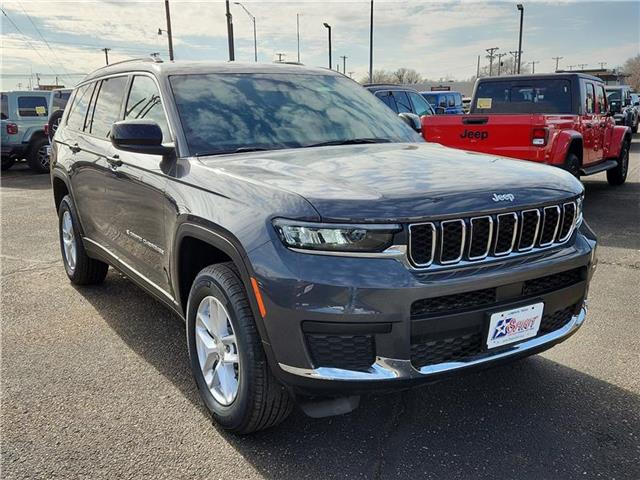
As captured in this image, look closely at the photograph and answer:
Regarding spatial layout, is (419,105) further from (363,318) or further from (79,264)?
(363,318)

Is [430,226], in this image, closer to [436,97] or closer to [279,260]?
[279,260]

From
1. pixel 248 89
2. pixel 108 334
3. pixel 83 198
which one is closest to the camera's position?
pixel 248 89

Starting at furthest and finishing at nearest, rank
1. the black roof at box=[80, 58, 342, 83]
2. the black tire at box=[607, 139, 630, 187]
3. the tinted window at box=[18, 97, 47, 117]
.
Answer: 1. the tinted window at box=[18, 97, 47, 117]
2. the black tire at box=[607, 139, 630, 187]
3. the black roof at box=[80, 58, 342, 83]

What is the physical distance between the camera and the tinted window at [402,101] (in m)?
12.1

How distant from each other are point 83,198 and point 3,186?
9.52 meters

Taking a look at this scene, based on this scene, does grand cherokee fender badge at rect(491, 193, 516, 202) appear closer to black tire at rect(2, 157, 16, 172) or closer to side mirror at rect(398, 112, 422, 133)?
side mirror at rect(398, 112, 422, 133)

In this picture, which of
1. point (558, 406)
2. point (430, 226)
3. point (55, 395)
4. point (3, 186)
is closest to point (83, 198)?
point (55, 395)

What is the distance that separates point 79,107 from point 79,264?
1359mm

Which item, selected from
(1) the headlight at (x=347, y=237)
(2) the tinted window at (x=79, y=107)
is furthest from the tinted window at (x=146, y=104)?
(1) the headlight at (x=347, y=237)

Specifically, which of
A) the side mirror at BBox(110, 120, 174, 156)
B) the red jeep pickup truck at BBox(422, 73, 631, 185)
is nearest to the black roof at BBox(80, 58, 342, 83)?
the side mirror at BBox(110, 120, 174, 156)

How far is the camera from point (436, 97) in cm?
2252

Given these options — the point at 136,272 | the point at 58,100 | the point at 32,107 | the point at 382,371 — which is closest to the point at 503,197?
the point at 382,371

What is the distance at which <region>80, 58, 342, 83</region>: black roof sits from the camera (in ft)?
11.5

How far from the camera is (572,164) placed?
25.6 feet
